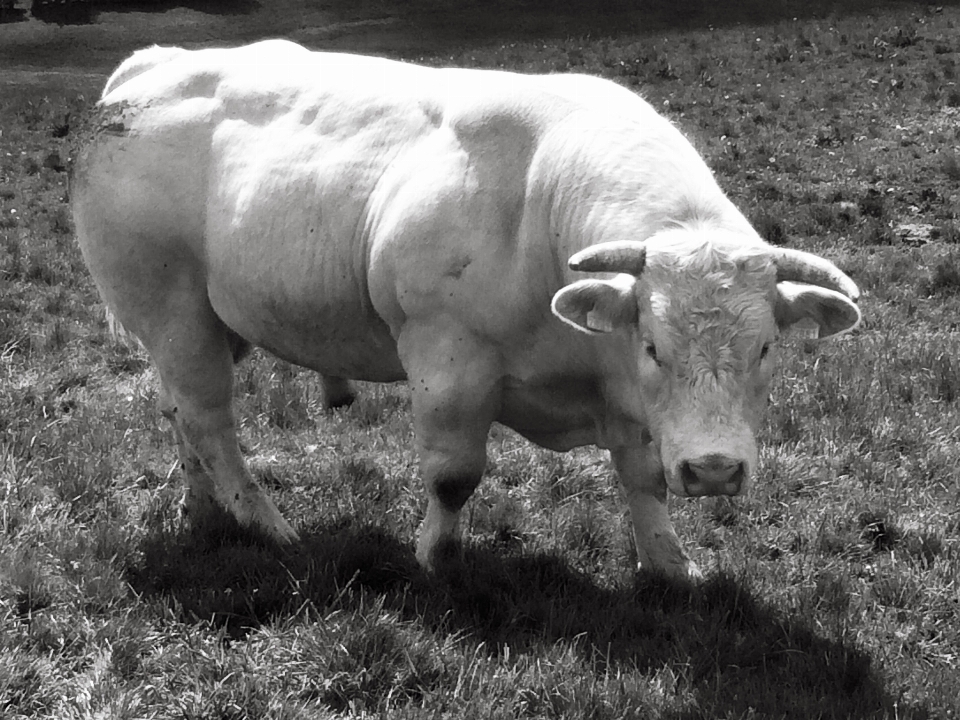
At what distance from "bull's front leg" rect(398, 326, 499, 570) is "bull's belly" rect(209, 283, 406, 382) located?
14.3 inches

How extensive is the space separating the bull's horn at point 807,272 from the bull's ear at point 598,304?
519 mm

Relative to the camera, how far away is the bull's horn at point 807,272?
165 inches

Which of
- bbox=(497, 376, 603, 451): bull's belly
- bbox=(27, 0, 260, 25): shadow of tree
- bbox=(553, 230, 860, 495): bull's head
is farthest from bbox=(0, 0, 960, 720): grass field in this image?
bbox=(27, 0, 260, 25): shadow of tree

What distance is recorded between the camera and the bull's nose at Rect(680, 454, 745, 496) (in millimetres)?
3936

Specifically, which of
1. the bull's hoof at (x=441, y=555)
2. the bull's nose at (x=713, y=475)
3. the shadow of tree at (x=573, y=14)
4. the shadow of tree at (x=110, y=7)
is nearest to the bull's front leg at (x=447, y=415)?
the bull's hoof at (x=441, y=555)

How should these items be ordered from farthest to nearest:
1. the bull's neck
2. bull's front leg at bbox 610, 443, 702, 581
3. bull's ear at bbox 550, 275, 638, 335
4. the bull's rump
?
bull's front leg at bbox 610, 443, 702, 581, the bull's rump, the bull's neck, bull's ear at bbox 550, 275, 638, 335

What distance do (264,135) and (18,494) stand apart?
6.87 ft

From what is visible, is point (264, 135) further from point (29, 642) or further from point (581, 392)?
point (29, 642)

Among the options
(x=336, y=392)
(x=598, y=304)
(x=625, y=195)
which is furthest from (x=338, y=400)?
(x=598, y=304)

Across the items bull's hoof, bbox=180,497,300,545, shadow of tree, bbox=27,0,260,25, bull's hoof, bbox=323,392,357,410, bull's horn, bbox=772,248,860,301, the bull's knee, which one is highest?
bull's horn, bbox=772,248,860,301

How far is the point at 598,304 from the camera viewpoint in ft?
13.9

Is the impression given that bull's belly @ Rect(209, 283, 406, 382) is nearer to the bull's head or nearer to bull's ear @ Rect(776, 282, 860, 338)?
the bull's head

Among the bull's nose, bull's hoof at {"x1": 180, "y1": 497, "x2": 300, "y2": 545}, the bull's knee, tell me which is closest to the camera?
the bull's nose

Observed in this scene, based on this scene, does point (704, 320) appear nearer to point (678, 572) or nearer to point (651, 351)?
point (651, 351)
